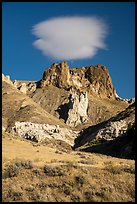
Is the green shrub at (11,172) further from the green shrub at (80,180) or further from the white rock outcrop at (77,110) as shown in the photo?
the white rock outcrop at (77,110)

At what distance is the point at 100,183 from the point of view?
1747cm

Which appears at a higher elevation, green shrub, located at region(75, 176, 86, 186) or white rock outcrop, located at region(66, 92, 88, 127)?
white rock outcrop, located at region(66, 92, 88, 127)

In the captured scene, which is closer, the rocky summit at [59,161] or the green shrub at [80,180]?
the rocky summit at [59,161]

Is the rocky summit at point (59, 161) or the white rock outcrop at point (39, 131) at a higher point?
the white rock outcrop at point (39, 131)

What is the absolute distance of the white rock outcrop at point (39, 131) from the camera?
95556 mm

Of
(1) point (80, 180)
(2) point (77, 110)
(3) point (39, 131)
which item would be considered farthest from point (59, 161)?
(2) point (77, 110)

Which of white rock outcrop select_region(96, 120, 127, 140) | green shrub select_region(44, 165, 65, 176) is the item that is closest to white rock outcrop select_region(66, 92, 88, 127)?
white rock outcrop select_region(96, 120, 127, 140)

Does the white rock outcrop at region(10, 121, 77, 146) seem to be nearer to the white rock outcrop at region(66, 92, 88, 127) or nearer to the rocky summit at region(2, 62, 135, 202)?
the rocky summit at region(2, 62, 135, 202)

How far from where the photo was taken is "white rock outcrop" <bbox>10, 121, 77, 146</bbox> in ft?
314

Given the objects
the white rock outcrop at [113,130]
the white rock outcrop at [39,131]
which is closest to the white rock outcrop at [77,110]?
the white rock outcrop at [39,131]

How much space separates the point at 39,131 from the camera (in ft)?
326

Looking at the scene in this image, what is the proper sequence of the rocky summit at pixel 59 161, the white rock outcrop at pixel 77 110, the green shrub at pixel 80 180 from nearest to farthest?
1. the rocky summit at pixel 59 161
2. the green shrub at pixel 80 180
3. the white rock outcrop at pixel 77 110

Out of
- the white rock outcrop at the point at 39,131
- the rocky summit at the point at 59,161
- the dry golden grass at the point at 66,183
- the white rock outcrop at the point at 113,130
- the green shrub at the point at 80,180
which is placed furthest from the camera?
the white rock outcrop at the point at 39,131

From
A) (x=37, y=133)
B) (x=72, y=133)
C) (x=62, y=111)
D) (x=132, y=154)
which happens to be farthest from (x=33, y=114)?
(x=132, y=154)
